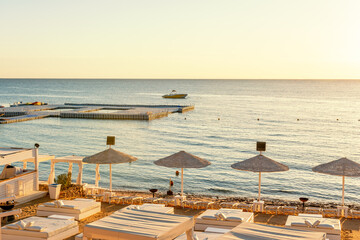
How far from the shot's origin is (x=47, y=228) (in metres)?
12.4

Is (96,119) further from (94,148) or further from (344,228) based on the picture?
(344,228)

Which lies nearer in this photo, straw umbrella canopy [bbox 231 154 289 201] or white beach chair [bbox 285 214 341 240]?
white beach chair [bbox 285 214 341 240]

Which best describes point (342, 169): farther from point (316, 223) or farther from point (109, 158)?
point (109, 158)

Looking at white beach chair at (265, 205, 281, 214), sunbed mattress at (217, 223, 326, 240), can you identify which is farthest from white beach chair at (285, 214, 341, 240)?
sunbed mattress at (217, 223, 326, 240)

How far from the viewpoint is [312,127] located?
234ft

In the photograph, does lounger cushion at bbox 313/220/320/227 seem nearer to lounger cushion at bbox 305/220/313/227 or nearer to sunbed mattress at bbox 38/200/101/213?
lounger cushion at bbox 305/220/313/227

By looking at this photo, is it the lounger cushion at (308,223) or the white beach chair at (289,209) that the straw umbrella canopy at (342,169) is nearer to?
the white beach chair at (289,209)

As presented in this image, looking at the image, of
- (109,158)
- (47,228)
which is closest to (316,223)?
(47,228)

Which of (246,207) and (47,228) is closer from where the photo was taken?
(47,228)

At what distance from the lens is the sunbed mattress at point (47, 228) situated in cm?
1212

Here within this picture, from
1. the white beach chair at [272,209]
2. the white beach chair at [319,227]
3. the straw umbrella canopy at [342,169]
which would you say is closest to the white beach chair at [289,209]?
the white beach chair at [272,209]

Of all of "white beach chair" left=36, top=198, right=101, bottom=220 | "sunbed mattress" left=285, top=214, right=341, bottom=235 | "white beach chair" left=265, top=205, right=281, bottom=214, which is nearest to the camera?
"sunbed mattress" left=285, top=214, right=341, bottom=235

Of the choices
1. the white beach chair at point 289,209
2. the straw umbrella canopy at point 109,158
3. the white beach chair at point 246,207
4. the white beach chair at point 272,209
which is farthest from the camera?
the straw umbrella canopy at point 109,158

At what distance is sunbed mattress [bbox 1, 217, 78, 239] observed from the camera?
12.1 meters
